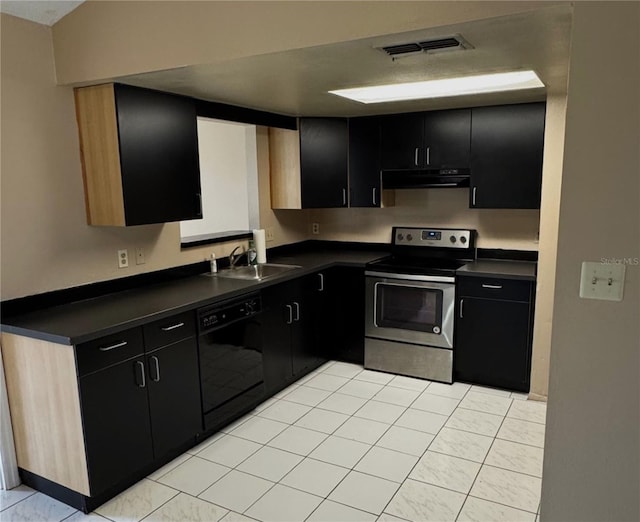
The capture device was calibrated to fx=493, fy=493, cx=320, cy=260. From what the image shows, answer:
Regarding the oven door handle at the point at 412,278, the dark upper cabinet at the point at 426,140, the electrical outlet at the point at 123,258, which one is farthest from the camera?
the dark upper cabinet at the point at 426,140

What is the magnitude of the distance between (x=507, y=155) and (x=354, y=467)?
248 cm

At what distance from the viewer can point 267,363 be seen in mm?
3504

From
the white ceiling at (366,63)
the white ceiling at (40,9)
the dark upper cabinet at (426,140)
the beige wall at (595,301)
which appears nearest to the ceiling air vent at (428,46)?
the white ceiling at (366,63)

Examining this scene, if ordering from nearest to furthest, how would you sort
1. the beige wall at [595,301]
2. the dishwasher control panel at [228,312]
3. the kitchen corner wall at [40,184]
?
the beige wall at [595,301]
the kitchen corner wall at [40,184]
the dishwasher control panel at [228,312]

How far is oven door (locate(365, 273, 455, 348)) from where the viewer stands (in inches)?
149

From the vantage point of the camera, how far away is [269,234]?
14.7 ft

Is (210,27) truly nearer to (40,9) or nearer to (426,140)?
(40,9)

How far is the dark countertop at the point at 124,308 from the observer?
2.30 m

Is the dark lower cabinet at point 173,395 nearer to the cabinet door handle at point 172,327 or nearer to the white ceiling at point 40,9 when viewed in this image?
the cabinet door handle at point 172,327

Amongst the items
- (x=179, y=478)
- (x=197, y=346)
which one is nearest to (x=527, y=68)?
(x=197, y=346)

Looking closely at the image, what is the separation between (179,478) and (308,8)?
2.41 meters

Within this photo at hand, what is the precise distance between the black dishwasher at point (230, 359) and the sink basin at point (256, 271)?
338 millimetres

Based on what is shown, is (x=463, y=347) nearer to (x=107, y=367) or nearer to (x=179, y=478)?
(x=179, y=478)

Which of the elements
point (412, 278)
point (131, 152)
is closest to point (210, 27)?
point (131, 152)
